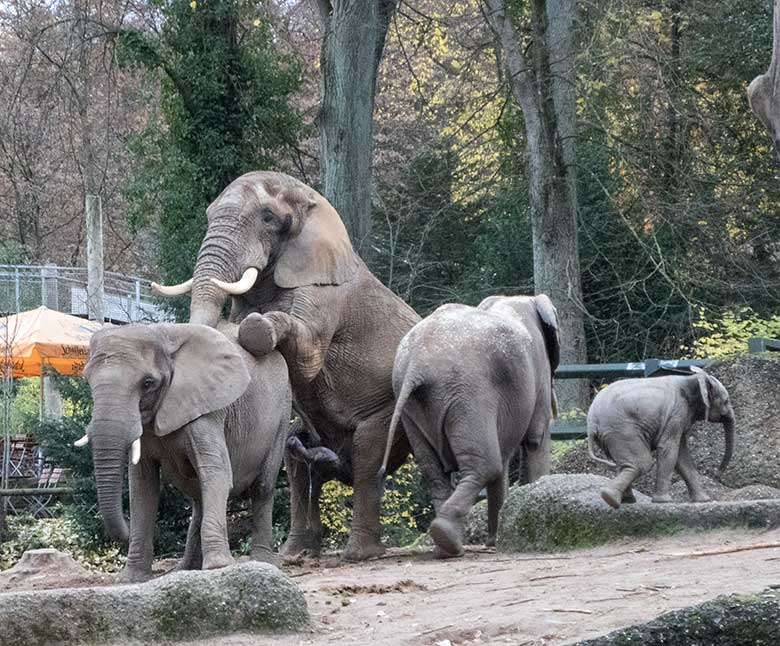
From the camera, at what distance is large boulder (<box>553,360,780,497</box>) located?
12000 mm

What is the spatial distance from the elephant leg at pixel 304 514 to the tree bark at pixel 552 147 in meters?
9.66

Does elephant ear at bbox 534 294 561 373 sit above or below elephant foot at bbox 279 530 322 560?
above

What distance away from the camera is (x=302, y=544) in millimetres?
11500

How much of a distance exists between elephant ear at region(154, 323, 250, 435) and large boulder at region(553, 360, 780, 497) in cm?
378

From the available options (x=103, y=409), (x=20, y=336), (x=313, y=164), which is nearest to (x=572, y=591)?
(x=103, y=409)

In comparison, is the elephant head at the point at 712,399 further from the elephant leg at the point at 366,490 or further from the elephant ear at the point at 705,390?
the elephant leg at the point at 366,490

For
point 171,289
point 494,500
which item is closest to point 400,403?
point 494,500

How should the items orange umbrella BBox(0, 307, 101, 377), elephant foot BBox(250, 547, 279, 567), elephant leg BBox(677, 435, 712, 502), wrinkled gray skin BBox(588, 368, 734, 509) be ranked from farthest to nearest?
orange umbrella BBox(0, 307, 101, 377)
elephant leg BBox(677, 435, 712, 502)
elephant foot BBox(250, 547, 279, 567)
wrinkled gray skin BBox(588, 368, 734, 509)

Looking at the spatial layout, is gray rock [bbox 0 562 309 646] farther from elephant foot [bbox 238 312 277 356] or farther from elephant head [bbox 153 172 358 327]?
elephant head [bbox 153 172 358 327]

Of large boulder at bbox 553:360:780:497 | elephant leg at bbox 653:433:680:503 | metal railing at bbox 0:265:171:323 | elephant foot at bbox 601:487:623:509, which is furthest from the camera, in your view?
metal railing at bbox 0:265:171:323

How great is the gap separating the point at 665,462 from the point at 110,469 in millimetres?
3298

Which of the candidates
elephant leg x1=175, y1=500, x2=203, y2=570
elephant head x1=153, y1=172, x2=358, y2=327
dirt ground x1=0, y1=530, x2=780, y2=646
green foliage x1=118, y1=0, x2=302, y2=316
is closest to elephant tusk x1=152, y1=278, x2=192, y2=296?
elephant head x1=153, y1=172, x2=358, y2=327

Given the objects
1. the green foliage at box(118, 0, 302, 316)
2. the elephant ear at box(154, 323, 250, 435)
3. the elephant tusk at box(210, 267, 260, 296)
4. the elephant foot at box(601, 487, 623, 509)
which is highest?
the green foliage at box(118, 0, 302, 316)

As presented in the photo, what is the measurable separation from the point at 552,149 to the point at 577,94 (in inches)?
58.6
